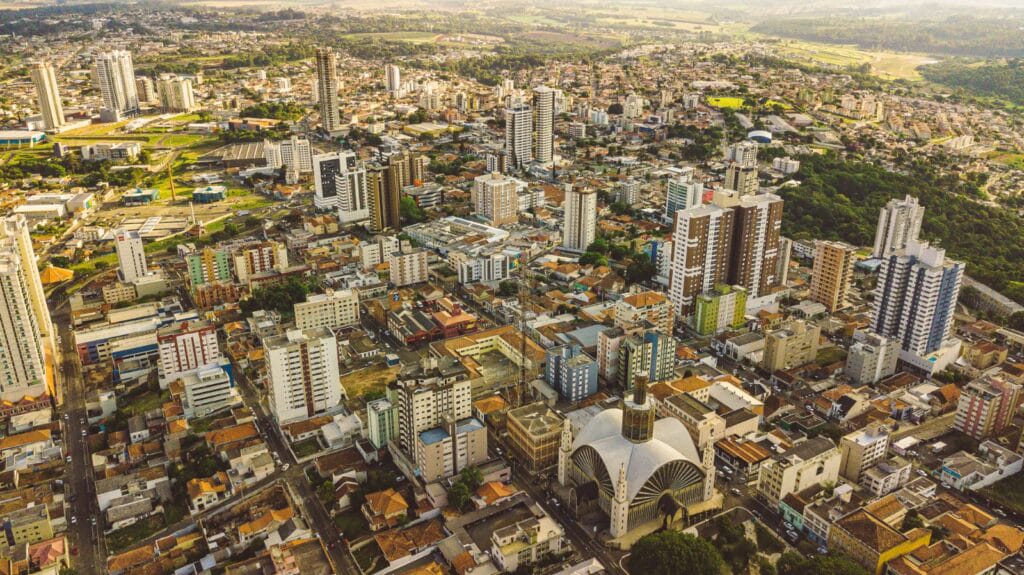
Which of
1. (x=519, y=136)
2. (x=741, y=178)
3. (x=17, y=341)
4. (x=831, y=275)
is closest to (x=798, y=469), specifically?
(x=831, y=275)

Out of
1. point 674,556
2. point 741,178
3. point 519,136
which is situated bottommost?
point 674,556

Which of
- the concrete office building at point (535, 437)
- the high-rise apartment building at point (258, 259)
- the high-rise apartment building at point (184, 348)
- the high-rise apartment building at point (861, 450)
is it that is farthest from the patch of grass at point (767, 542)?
the high-rise apartment building at point (258, 259)

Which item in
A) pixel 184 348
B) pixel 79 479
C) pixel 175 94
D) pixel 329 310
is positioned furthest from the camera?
pixel 175 94

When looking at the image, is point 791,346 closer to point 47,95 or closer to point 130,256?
point 130,256

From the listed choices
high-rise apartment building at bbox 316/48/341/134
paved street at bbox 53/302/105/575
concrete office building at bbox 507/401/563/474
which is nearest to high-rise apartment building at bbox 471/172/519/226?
concrete office building at bbox 507/401/563/474

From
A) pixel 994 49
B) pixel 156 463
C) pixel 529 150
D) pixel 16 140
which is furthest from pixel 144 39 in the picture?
pixel 994 49

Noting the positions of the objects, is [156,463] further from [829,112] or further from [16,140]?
[829,112]

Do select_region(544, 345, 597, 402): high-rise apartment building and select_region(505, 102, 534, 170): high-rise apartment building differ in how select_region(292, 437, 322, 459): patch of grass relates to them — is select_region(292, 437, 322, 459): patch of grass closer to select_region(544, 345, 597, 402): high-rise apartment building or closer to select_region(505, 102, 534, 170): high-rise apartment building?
select_region(544, 345, 597, 402): high-rise apartment building

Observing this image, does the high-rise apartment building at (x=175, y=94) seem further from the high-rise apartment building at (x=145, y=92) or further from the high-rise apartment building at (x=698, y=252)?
the high-rise apartment building at (x=698, y=252)
